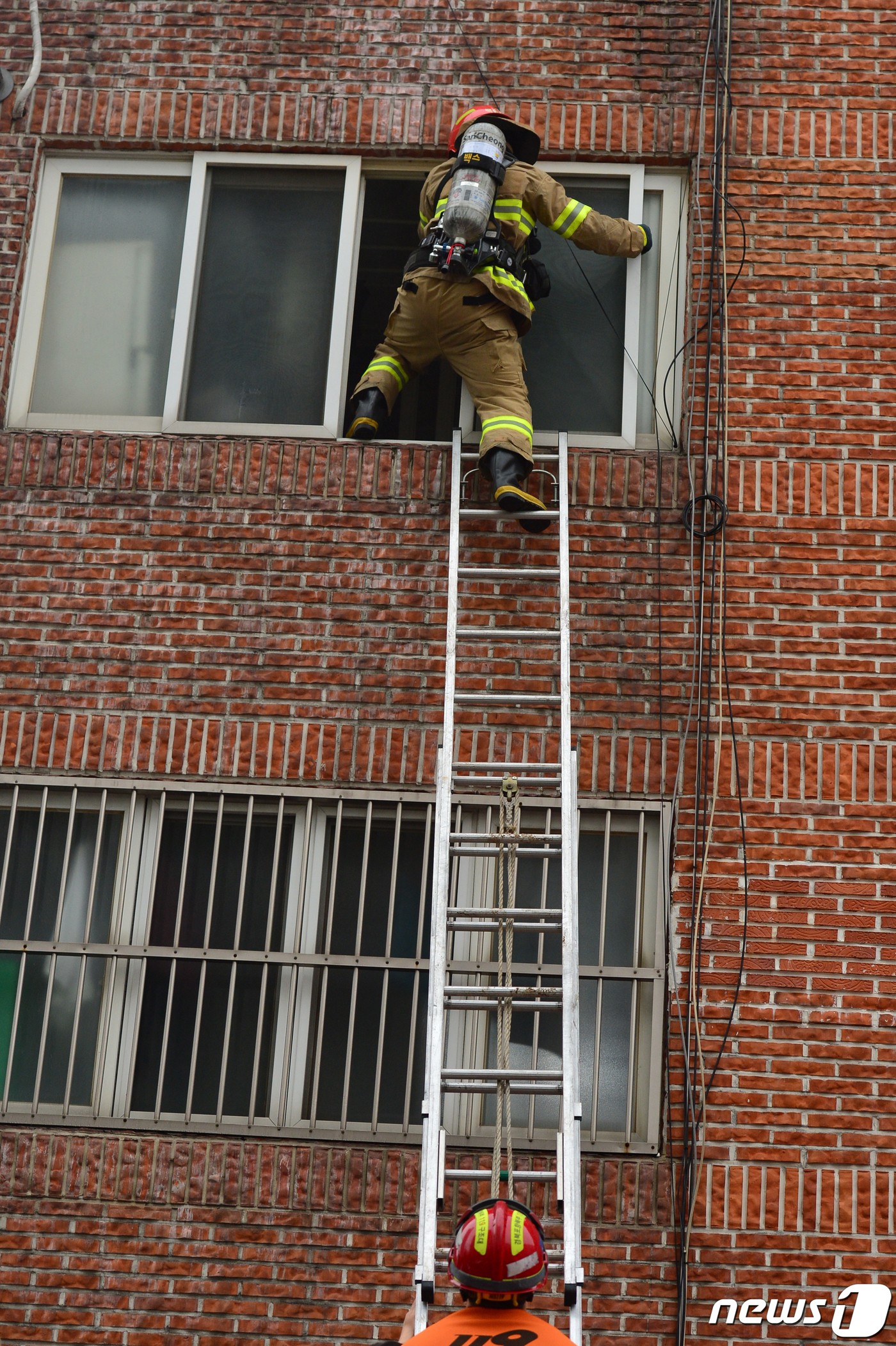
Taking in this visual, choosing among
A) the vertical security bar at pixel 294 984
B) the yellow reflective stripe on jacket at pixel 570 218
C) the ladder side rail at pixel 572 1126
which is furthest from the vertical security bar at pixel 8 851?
the yellow reflective stripe on jacket at pixel 570 218

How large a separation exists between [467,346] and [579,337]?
64cm

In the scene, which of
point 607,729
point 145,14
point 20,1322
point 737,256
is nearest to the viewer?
point 20,1322

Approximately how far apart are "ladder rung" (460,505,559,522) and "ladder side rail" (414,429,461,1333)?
81 millimetres

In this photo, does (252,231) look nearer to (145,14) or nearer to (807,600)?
(145,14)

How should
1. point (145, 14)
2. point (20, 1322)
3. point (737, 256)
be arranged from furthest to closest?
point (145, 14), point (737, 256), point (20, 1322)

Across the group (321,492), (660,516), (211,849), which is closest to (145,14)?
(321,492)

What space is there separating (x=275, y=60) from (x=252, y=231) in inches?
33.0

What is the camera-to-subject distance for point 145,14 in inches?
294

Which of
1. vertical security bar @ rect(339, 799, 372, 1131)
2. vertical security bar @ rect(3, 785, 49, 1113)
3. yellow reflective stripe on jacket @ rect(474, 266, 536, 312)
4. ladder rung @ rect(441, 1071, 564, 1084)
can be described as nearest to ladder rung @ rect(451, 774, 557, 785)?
vertical security bar @ rect(339, 799, 372, 1131)

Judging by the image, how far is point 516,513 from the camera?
21.4 feet

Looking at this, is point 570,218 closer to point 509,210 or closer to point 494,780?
point 509,210

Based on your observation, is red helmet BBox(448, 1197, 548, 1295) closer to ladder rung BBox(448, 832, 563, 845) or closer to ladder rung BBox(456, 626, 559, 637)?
ladder rung BBox(448, 832, 563, 845)

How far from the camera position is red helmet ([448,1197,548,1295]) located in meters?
4.03

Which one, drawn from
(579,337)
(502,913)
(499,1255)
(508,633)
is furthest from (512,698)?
(499,1255)
